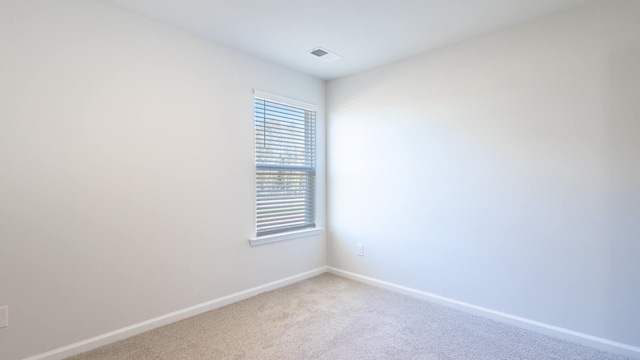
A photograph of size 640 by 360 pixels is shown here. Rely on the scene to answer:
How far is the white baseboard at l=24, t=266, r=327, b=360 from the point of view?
1964mm

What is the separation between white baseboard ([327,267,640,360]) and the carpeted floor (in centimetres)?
6

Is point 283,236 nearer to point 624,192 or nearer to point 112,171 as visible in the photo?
point 112,171

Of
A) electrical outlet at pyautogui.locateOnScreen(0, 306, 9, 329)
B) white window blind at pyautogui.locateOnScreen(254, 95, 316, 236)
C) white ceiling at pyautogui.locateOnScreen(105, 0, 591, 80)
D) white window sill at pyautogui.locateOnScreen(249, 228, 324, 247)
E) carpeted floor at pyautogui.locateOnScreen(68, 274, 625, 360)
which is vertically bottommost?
carpeted floor at pyautogui.locateOnScreen(68, 274, 625, 360)

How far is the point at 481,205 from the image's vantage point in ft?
8.51

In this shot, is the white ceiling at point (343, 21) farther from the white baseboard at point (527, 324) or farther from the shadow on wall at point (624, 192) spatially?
the white baseboard at point (527, 324)

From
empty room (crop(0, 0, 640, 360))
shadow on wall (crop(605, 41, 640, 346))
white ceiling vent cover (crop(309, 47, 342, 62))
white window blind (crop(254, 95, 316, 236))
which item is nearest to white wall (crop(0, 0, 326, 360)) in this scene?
empty room (crop(0, 0, 640, 360))

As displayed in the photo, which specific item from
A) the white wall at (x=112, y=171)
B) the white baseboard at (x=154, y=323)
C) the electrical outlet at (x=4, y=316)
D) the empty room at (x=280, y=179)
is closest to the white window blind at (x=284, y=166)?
the empty room at (x=280, y=179)

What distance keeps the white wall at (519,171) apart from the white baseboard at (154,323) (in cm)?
117

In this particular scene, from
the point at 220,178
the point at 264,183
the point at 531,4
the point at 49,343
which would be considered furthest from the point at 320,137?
the point at 49,343

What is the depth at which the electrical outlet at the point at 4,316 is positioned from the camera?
5.83ft

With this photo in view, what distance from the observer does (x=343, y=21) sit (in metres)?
2.34

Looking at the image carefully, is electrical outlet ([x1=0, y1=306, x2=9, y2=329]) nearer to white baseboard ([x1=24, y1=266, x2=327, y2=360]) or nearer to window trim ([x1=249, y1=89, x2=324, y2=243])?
white baseboard ([x1=24, y1=266, x2=327, y2=360])

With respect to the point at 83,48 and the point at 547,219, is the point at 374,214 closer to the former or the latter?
the point at 547,219

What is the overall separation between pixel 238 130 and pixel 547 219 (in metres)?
2.68
